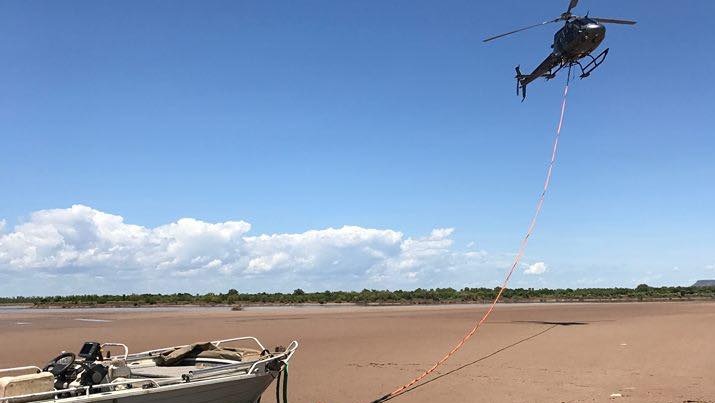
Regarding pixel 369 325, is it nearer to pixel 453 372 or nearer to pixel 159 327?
pixel 159 327

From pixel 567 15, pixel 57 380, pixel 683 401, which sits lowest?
pixel 683 401

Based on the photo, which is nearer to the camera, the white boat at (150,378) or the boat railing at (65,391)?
the boat railing at (65,391)

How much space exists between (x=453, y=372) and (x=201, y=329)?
56.7 feet

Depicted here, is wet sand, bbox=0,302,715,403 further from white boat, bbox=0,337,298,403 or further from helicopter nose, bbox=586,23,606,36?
helicopter nose, bbox=586,23,606,36

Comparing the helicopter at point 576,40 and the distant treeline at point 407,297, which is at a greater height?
the helicopter at point 576,40

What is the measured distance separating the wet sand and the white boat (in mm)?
2426

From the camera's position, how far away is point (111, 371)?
9.95m

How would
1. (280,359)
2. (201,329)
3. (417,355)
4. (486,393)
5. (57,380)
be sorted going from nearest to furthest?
1. (57,380)
2. (280,359)
3. (486,393)
4. (417,355)
5. (201,329)

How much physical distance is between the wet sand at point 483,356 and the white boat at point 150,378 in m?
2.43

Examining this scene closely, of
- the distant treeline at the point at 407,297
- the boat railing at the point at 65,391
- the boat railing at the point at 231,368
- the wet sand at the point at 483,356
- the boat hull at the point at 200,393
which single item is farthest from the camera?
the distant treeline at the point at 407,297

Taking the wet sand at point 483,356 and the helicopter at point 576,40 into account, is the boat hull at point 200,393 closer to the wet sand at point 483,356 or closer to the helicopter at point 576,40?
the wet sand at point 483,356

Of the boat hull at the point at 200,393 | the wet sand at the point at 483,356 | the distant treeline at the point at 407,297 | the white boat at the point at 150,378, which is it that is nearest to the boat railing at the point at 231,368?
the white boat at the point at 150,378

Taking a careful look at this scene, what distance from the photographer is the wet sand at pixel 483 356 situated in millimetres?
13391

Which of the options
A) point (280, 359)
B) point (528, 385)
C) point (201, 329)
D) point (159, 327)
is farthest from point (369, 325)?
point (280, 359)
